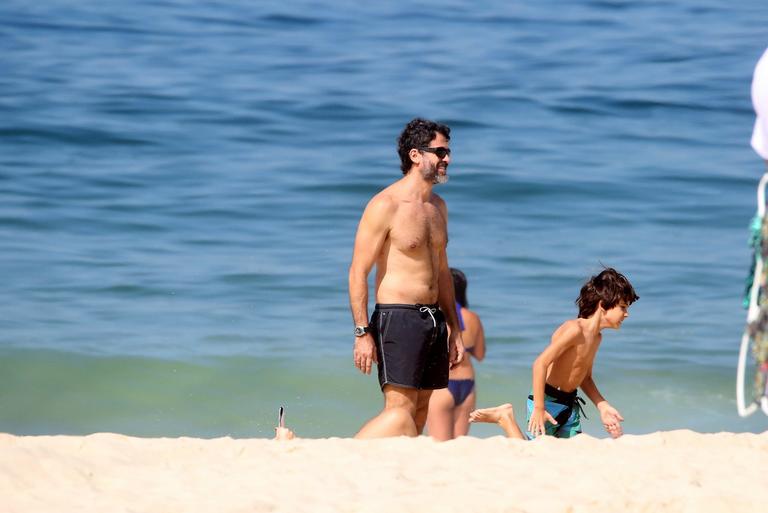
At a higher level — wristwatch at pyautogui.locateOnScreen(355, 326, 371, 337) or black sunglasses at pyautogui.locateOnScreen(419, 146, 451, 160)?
black sunglasses at pyautogui.locateOnScreen(419, 146, 451, 160)

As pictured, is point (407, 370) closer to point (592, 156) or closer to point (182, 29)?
point (592, 156)

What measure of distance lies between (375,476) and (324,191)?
418 inches

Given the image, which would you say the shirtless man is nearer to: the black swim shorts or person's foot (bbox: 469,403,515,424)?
the black swim shorts

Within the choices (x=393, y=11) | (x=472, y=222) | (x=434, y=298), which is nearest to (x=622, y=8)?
(x=393, y=11)

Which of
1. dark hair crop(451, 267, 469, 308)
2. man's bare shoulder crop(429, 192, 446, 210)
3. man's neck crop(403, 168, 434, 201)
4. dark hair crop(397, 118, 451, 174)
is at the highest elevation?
dark hair crop(397, 118, 451, 174)

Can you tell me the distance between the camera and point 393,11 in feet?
89.1

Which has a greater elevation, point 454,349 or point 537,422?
point 454,349

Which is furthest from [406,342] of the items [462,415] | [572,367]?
[462,415]

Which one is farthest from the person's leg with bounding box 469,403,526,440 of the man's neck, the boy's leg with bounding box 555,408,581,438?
the man's neck

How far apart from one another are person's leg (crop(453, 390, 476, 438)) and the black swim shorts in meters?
1.22

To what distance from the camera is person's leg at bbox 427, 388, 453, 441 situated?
7668 millimetres

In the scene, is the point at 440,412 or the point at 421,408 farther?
the point at 440,412

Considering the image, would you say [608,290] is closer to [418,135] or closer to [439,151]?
[439,151]

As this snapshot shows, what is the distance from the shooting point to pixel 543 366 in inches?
264
